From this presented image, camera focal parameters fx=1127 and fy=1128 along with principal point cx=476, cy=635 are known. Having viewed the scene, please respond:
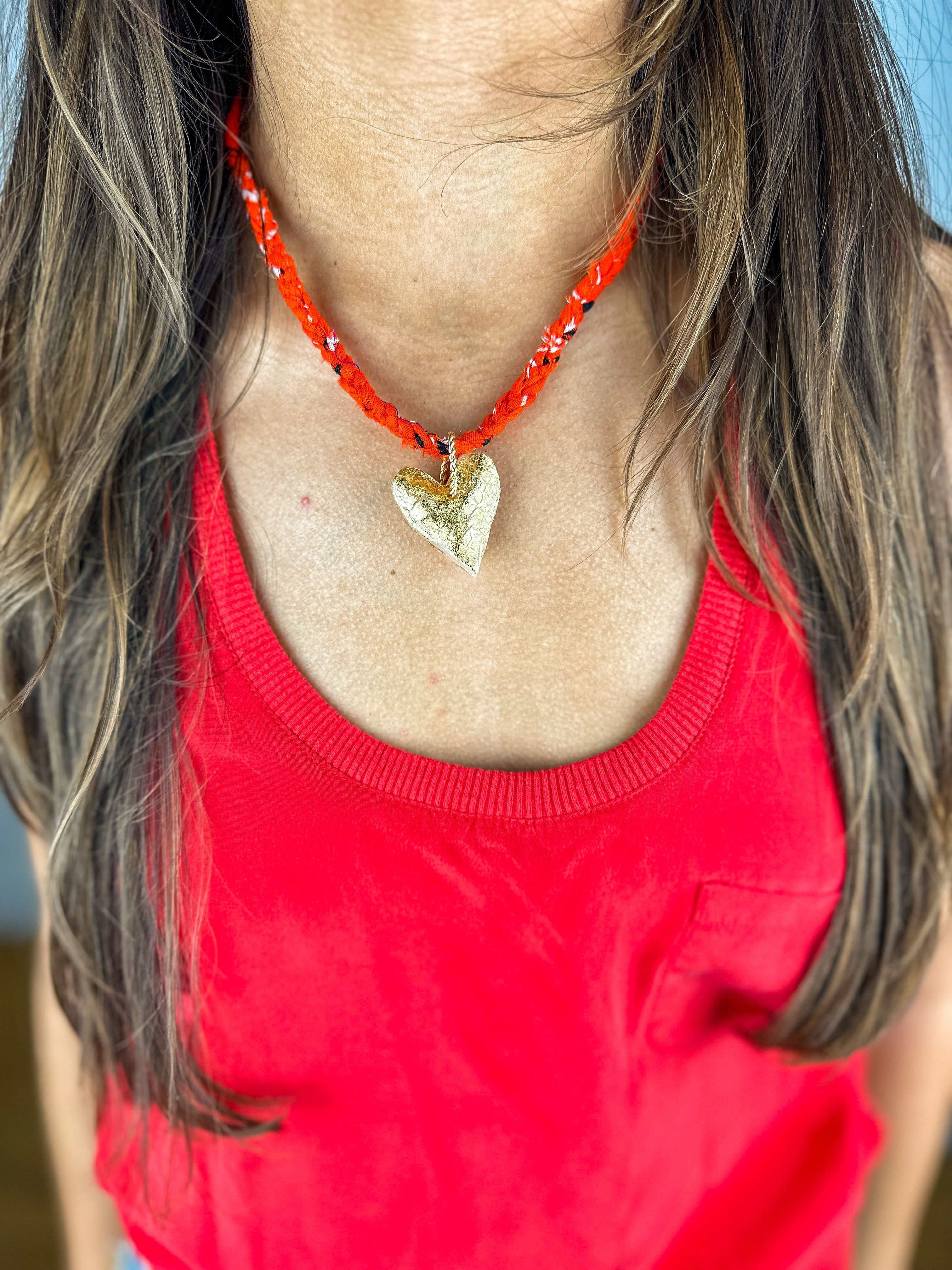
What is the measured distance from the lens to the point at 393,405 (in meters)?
0.77

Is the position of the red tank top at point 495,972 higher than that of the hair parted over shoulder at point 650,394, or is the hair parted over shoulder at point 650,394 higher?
the hair parted over shoulder at point 650,394

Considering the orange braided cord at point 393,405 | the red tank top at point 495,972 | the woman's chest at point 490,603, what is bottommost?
the red tank top at point 495,972

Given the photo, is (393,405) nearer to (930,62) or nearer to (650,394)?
(650,394)

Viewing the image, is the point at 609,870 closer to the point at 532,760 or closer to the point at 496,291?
the point at 532,760

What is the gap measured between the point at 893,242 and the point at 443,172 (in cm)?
30

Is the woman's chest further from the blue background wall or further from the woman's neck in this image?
the blue background wall

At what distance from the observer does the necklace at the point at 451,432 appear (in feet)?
2.39

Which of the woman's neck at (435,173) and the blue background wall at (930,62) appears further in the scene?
the blue background wall at (930,62)

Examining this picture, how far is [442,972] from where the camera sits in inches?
29.9

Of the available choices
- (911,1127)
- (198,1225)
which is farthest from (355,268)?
(911,1127)

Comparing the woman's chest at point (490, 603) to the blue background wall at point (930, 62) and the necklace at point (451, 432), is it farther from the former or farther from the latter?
the blue background wall at point (930, 62)

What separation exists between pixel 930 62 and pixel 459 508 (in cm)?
Answer: 42

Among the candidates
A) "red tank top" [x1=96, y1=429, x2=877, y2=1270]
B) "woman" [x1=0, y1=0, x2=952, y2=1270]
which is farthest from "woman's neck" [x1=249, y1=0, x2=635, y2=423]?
"red tank top" [x1=96, y1=429, x2=877, y2=1270]

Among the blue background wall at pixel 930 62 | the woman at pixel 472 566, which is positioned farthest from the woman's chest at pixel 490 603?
the blue background wall at pixel 930 62
